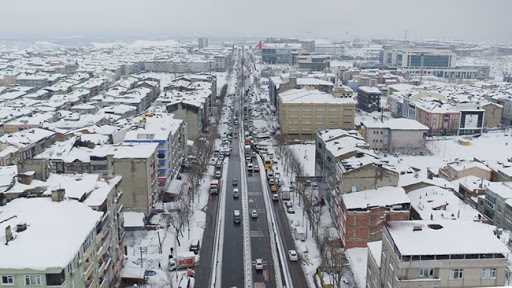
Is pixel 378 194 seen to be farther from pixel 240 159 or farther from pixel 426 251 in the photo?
pixel 240 159

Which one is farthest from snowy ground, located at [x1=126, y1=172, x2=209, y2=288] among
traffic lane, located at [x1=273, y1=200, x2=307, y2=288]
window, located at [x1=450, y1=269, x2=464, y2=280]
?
window, located at [x1=450, y1=269, x2=464, y2=280]

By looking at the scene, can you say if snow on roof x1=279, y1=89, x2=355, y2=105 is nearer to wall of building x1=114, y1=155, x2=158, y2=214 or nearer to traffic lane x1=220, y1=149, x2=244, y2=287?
traffic lane x1=220, y1=149, x2=244, y2=287

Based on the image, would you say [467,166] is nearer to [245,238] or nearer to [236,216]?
[236,216]

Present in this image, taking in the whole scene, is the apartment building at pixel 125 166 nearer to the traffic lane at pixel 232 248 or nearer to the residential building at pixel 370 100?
the traffic lane at pixel 232 248

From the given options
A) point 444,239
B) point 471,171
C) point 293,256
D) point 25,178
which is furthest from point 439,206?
point 25,178

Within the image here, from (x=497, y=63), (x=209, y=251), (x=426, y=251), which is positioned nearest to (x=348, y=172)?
(x=209, y=251)

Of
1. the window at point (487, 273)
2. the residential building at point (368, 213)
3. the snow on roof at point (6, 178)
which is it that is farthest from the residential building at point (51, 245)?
the window at point (487, 273)
